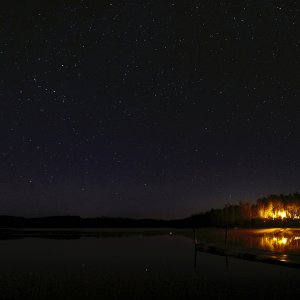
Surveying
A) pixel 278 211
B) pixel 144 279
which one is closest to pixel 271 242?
pixel 144 279

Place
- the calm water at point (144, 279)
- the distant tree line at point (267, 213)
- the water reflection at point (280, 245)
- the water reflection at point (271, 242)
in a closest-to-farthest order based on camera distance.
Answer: the calm water at point (144, 279) → the water reflection at point (280, 245) → the water reflection at point (271, 242) → the distant tree line at point (267, 213)

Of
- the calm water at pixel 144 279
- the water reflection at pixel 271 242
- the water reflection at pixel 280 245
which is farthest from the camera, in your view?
the water reflection at pixel 271 242

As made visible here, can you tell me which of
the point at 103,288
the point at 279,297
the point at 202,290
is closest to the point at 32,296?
the point at 103,288

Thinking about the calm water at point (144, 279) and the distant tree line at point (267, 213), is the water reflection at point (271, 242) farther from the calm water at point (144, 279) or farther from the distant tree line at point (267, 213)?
the distant tree line at point (267, 213)

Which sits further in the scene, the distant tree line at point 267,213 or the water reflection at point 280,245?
the distant tree line at point 267,213

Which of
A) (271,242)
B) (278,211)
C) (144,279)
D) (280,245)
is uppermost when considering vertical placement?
(278,211)

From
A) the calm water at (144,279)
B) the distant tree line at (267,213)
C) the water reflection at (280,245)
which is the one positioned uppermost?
the distant tree line at (267,213)

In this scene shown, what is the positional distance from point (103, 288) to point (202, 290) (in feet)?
19.9

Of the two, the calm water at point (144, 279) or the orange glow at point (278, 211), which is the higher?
the orange glow at point (278, 211)

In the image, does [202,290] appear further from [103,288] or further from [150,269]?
[150,269]

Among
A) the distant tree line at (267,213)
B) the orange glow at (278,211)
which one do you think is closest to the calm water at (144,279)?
the distant tree line at (267,213)

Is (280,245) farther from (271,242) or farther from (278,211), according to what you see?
(278,211)

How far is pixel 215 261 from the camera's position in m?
42.8

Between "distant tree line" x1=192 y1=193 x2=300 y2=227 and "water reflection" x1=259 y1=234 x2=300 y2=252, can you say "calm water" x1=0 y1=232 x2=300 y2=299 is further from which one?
"distant tree line" x1=192 y1=193 x2=300 y2=227
